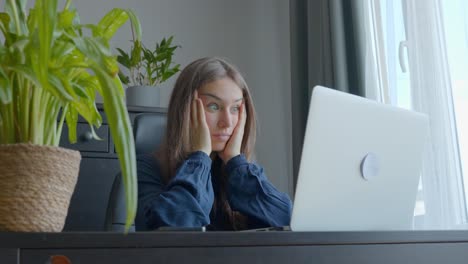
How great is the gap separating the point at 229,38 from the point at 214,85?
1486 mm

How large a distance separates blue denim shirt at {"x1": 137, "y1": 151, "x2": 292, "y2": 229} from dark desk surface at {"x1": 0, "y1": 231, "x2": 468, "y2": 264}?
0.58 metres

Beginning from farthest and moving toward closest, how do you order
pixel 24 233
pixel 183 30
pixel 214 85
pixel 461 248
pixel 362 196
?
1. pixel 183 30
2. pixel 214 85
3. pixel 362 196
4. pixel 461 248
5. pixel 24 233

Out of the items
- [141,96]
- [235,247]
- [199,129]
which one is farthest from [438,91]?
[235,247]

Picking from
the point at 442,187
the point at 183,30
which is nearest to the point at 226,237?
the point at 442,187

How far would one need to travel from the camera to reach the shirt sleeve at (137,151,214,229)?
1537 mm

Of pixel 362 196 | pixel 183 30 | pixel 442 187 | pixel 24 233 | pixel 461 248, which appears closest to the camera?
pixel 24 233

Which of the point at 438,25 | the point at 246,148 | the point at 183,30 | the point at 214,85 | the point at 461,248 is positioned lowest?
the point at 461,248

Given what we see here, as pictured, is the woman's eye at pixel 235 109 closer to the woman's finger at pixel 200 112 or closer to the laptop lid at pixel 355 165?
the woman's finger at pixel 200 112

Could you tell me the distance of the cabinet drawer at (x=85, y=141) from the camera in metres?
2.42

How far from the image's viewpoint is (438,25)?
87.1 inches

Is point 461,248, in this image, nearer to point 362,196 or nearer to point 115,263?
point 362,196

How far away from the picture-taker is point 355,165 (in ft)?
4.09

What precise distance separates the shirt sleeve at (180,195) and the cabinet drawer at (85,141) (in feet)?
2.33

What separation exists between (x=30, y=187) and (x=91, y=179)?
1.56 meters
